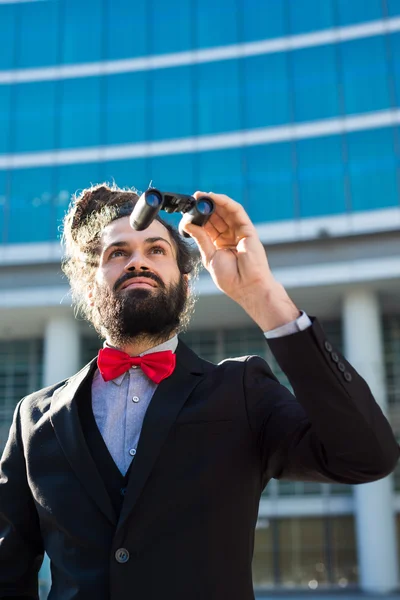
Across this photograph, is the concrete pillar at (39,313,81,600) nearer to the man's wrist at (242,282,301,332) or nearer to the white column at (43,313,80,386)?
the white column at (43,313,80,386)

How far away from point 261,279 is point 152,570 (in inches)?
36.6

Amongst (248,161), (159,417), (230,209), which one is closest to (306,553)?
(248,161)

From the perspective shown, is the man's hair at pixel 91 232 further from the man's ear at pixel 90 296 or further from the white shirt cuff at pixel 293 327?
the white shirt cuff at pixel 293 327

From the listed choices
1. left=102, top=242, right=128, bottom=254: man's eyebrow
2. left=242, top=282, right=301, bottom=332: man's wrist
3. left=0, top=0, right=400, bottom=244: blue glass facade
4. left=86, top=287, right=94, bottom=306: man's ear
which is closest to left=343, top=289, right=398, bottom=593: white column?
left=0, top=0, right=400, bottom=244: blue glass facade

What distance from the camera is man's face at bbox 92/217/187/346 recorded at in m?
2.57

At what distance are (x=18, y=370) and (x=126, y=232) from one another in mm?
21251

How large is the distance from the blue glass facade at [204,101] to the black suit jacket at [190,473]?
1765 cm

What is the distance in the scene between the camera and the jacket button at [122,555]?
2113 mm

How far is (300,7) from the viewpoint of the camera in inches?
826

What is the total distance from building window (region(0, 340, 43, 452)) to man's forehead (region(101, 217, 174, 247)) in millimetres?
20543

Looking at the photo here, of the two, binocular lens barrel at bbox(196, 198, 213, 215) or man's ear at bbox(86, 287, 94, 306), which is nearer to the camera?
binocular lens barrel at bbox(196, 198, 213, 215)

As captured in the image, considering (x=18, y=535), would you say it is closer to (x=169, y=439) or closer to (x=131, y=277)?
(x=169, y=439)

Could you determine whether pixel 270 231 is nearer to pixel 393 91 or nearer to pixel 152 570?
pixel 393 91

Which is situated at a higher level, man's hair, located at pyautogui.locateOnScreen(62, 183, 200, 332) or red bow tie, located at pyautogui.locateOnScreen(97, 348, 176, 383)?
man's hair, located at pyautogui.locateOnScreen(62, 183, 200, 332)
